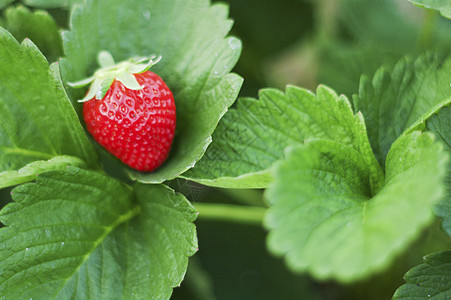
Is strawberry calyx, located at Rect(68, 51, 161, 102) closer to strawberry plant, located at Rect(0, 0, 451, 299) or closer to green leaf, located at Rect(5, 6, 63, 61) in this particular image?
strawberry plant, located at Rect(0, 0, 451, 299)

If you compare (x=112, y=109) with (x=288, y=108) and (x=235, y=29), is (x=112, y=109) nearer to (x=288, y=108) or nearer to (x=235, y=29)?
(x=288, y=108)

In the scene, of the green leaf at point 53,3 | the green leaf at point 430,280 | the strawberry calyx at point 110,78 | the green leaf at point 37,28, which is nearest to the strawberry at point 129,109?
the strawberry calyx at point 110,78

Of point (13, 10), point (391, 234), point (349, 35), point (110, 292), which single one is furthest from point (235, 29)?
point (391, 234)

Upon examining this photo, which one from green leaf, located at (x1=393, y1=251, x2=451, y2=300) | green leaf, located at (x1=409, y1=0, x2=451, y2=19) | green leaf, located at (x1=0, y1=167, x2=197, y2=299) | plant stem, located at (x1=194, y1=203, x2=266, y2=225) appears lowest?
plant stem, located at (x1=194, y1=203, x2=266, y2=225)

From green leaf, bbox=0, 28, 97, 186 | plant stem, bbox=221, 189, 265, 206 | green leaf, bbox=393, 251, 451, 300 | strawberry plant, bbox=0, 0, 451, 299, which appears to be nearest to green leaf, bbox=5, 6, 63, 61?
strawberry plant, bbox=0, 0, 451, 299

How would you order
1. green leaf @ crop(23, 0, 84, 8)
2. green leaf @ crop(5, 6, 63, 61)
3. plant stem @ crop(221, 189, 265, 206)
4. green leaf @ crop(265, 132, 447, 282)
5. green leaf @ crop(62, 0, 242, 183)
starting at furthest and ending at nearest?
plant stem @ crop(221, 189, 265, 206), green leaf @ crop(23, 0, 84, 8), green leaf @ crop(5, 6, 63, 61), green leaf @ crop(62, 0, 242, 183), green leaf @ crop(265, 132, 447, 282)

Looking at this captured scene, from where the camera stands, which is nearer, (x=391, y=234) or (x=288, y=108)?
(x=391, y=234)

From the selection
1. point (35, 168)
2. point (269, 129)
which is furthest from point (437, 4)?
point (35, 168)
